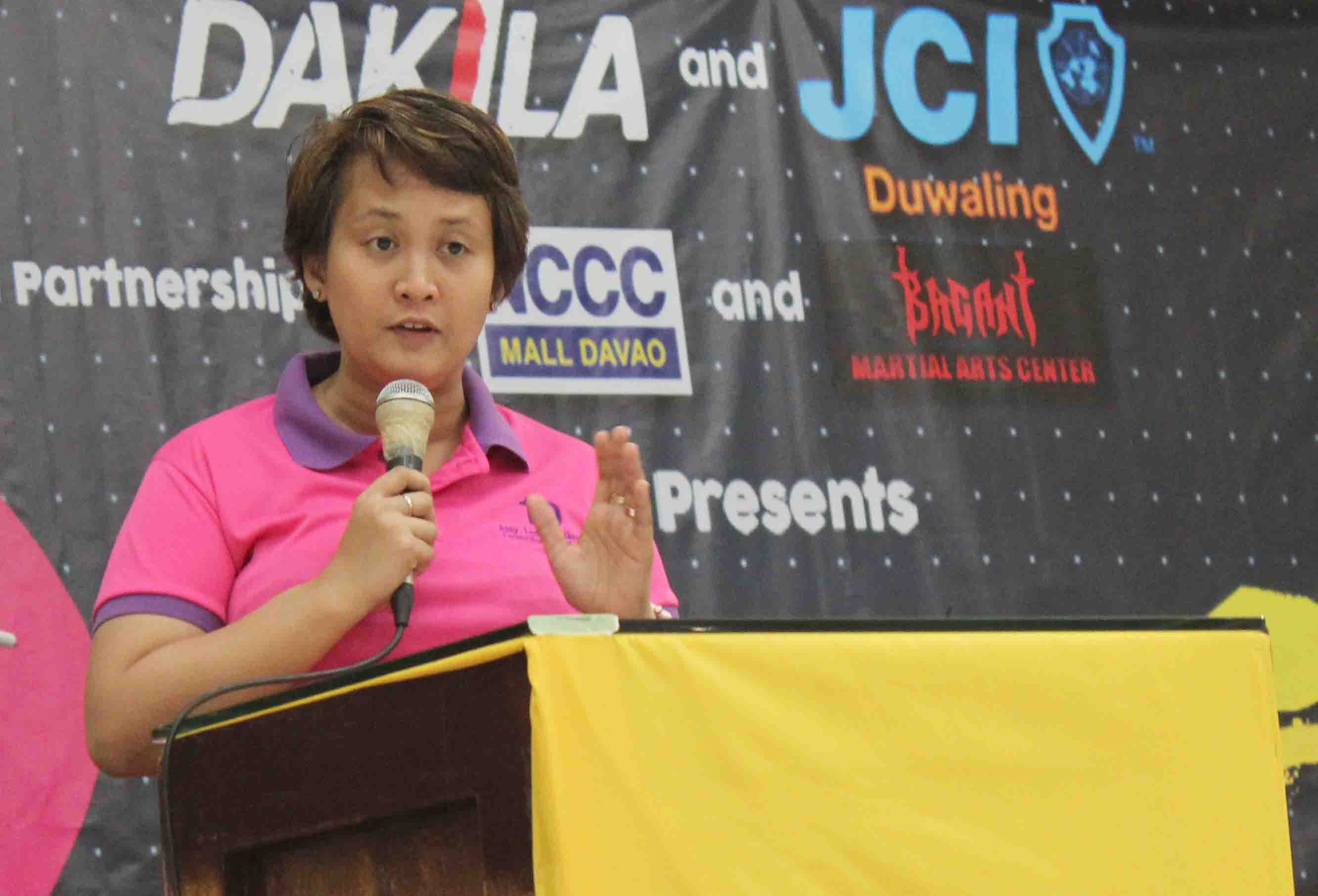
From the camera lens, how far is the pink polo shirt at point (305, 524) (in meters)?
1.43

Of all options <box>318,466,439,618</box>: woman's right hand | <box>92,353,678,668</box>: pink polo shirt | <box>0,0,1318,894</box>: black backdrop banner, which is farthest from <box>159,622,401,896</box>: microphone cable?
<box>0,0,1318,894</box>: black backdrop banner

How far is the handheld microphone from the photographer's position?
4.46ft

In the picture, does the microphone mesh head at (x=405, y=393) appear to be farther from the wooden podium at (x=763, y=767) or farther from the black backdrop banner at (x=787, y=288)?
the black backdrop banner at (x=787, y=288)

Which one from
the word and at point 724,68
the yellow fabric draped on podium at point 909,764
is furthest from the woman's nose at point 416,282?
the word and at point 724,68

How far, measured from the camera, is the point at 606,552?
1.46 meters

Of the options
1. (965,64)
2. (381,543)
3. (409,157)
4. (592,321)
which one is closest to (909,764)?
(381,543)

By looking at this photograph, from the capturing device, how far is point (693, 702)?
3.26 feet

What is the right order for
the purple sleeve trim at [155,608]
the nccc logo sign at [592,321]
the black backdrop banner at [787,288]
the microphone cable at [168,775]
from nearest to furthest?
the microphone cable at [168,775], the purple sleeve trim at [155,608], the black backdrop banner at [787,288], the nccc logo sign at [592,321]

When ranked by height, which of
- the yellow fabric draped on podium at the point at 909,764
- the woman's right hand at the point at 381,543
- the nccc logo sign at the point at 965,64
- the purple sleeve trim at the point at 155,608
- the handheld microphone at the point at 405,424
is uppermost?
the nccc logo sign at the point at 965,64

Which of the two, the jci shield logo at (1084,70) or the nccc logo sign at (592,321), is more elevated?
the jci shield logo at (1084,70)

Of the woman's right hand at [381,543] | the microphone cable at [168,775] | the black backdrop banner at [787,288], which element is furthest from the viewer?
the black backdrop banner at [787,288]

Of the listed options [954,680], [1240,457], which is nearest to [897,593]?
[1240,457]

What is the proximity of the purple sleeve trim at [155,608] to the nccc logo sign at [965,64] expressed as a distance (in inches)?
73.9

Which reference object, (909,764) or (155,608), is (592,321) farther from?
(909,764)
